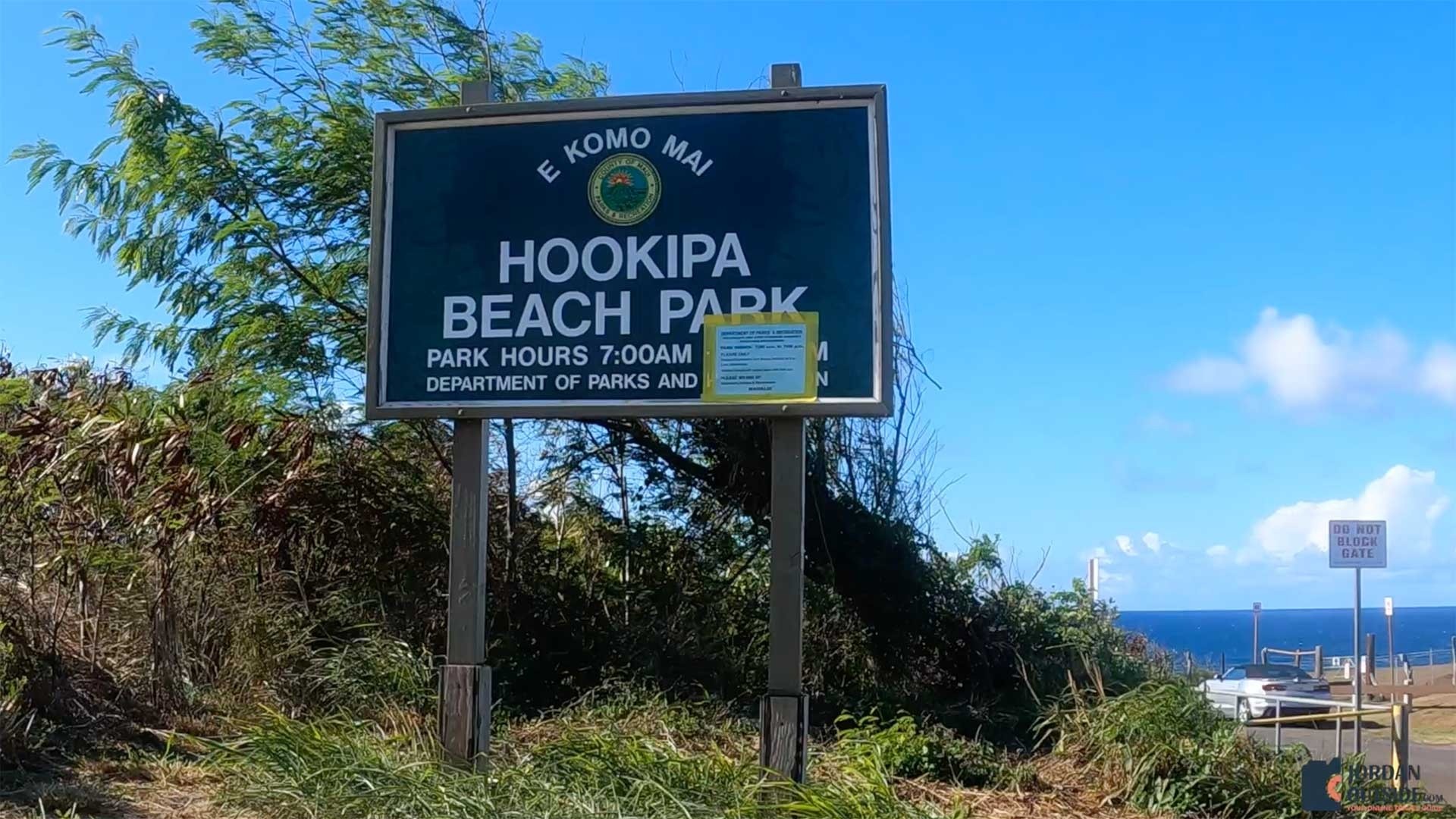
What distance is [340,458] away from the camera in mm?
9117

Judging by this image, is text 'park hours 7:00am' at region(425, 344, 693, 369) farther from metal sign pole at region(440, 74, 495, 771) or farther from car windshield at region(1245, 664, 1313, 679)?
car windshield at region(1245, 664, 1313, 679)

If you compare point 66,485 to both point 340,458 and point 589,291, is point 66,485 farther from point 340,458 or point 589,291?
point 589,291

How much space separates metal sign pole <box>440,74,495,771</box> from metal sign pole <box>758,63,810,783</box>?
150cm

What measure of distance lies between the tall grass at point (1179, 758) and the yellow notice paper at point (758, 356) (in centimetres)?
304

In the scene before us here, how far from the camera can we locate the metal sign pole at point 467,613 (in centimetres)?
627

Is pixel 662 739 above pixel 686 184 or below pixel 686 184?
below

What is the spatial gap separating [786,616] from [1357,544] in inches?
301

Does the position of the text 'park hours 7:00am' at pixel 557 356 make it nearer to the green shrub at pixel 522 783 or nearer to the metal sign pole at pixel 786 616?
the metal sign pole at pixel 786 616

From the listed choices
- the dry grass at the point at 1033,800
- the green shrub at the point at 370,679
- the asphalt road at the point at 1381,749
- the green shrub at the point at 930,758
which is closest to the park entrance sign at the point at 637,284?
the dry grass at the point at 1033,800

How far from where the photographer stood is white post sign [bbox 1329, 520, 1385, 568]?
1114 cm

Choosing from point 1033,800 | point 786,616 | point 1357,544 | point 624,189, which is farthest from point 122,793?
point 1357,544

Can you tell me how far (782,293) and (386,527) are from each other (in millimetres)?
4450

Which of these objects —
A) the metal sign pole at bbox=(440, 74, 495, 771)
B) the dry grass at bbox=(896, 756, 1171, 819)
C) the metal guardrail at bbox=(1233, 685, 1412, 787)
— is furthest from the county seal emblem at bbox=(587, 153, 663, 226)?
the metal guardrail at bbox=(1233, 685, 1412, 787)

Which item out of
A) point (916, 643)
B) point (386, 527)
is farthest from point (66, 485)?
point (916, 643)
